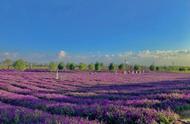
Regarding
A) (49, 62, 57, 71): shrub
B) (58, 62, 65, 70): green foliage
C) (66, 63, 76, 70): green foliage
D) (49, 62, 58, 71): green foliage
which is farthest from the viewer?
(66, 63, 76, 70): green foliage

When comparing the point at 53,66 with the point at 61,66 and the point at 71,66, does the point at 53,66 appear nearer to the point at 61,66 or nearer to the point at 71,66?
the point at 61,66

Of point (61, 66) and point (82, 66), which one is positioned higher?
point (82, 66)

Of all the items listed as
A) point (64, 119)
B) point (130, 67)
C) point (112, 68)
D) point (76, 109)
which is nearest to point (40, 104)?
point (76, 109)

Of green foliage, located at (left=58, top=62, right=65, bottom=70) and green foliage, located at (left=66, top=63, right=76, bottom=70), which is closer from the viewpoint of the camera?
green foliage, located at (left=58, top=62, right=65, bottom=70)

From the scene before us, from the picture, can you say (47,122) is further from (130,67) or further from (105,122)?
(130,67)

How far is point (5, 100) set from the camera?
16.6 m

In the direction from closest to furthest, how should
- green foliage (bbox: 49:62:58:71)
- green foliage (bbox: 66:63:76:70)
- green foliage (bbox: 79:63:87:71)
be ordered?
1. green foliage (bbox: 49:62:58:71)
2. green foliage (bbox: 66:63:76:70)
3. green foliage (bbox: 79:63:87:71)

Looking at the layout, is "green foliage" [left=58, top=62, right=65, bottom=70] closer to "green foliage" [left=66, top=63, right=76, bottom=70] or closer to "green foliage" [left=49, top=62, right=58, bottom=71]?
"green foliage" [left=66, top=63, right=76, bottom=70]

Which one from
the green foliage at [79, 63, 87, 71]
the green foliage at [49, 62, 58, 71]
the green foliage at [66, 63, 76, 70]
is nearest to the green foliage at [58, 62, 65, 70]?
the green foliage at [66, 63, 76, 70]

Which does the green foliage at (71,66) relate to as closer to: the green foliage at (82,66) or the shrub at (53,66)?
the green foliage at (82,66)

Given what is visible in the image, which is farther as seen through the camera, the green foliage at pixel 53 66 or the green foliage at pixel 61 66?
the green foliage at pixel 61 66

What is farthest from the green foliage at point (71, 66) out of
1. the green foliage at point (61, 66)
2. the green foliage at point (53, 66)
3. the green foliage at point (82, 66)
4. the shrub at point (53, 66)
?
the shrub at point (53, 66)

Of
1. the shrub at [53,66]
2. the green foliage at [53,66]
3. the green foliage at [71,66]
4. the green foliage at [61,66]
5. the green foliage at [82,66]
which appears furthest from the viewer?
the green foliage at [82,66]

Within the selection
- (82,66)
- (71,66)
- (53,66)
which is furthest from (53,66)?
(82,66)
